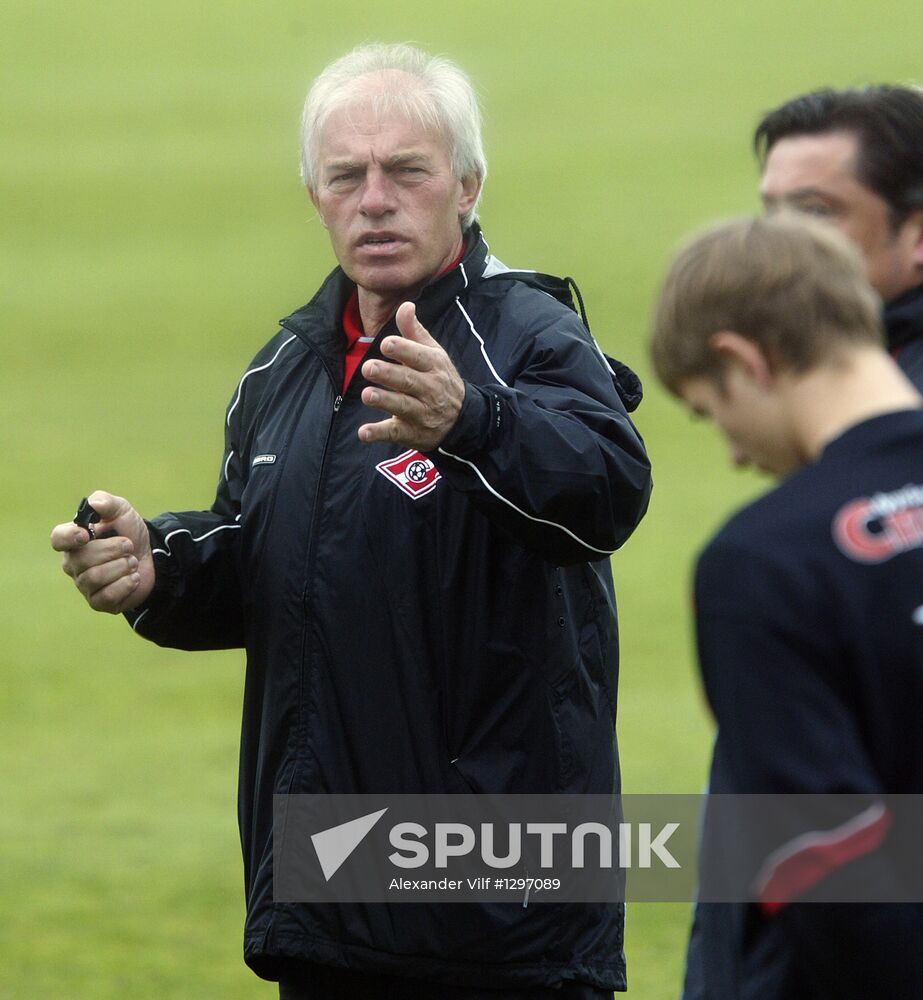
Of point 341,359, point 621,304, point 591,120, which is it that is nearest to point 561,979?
point 341,359

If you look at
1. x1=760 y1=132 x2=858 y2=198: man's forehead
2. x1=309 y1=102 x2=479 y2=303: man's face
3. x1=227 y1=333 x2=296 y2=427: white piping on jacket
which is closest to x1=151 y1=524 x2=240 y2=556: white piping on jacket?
x1=227 y1=333 x2=296 y2=427: white piping on jacket

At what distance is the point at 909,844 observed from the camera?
1851 millimetres

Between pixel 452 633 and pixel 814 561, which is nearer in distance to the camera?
pixel 814 561

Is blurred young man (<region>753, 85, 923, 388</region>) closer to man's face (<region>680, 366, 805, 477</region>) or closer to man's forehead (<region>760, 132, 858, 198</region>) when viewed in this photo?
man's forehead (<region>760, 132, 858, 198</region>)

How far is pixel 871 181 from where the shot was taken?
2498 millimetres

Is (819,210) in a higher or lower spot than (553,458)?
higher

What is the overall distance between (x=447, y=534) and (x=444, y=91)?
2.67 ft

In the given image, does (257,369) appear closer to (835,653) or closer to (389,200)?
(389,200)

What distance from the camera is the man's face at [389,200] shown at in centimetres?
304

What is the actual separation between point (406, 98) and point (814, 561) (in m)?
1.56

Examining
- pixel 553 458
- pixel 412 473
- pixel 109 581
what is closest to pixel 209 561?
pixel 109 581

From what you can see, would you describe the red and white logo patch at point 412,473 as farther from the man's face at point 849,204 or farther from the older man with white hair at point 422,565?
the man's face at point 849,204

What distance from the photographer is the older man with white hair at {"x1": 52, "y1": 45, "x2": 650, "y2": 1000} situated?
2.78m

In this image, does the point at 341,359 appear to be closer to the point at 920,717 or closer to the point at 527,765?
the point at 527,765
